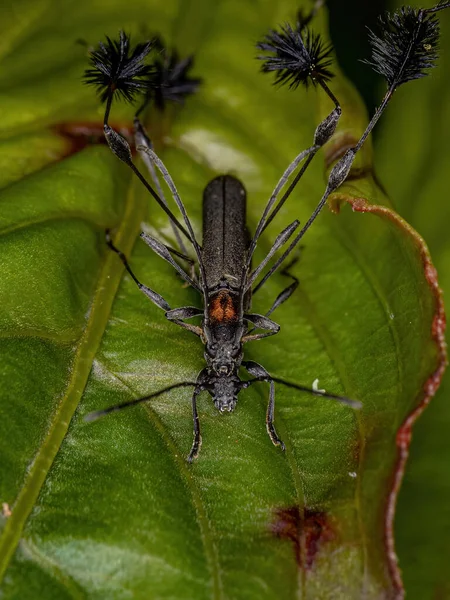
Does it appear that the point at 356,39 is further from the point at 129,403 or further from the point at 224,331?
the point at 129,403

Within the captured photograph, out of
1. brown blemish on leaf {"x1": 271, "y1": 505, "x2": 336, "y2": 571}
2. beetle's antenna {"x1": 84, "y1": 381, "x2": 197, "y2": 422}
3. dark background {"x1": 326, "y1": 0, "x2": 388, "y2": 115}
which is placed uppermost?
dark background {"x1": 326, "y1": 0, "x2": 388, "y2": 115}

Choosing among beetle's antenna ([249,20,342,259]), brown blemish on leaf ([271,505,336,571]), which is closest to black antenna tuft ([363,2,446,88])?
beetle's antenna ([249,20,342,259])

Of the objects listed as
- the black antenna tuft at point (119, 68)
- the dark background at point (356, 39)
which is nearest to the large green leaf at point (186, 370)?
the black antenna tuft at point (119, 68)

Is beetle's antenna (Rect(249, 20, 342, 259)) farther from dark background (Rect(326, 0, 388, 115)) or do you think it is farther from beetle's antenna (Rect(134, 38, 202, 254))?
dark background (Rect(326, 0, 388, 115))

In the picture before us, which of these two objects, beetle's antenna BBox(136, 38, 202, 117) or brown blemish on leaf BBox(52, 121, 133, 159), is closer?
brown blemish on leaf BBox(52, 121, 133, 159)

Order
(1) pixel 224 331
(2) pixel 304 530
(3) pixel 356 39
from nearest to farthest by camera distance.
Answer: (2) pixel 304 530, (1) pixel 224 331, (3) pixel 356 39

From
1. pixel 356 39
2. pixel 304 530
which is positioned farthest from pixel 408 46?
pixel 304 530

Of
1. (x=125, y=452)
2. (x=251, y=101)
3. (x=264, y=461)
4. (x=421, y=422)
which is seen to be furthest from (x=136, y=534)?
(x=251, y=101)
